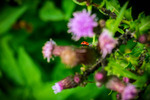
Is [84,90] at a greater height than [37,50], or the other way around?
[37,50]

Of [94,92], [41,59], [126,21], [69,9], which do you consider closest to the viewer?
[126,21]

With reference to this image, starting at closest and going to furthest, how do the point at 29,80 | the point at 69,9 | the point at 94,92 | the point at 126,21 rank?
the point at 126,21, the point at 94,92, the point at 69,9, the point at 29,80

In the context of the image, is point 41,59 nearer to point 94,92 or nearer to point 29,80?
point 29,80

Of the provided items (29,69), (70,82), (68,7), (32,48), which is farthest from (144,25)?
(32,48)

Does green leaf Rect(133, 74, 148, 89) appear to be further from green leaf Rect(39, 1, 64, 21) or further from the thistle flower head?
green leaf Rect(39, 1, 64, 21)

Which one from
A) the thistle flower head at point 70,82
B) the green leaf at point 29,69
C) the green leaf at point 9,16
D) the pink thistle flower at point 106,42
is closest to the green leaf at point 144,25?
the pink thistle flower at point 106,42

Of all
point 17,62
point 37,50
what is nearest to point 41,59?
point 37,50

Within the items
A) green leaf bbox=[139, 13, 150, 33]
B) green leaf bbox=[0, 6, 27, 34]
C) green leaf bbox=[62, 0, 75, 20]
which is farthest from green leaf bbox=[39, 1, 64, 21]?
green leaf bbox=[139, 13, 150, 33]

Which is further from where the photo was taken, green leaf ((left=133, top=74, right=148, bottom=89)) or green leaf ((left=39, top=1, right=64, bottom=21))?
green leaf ((left=39, top=1, right=64, bottom=21))
